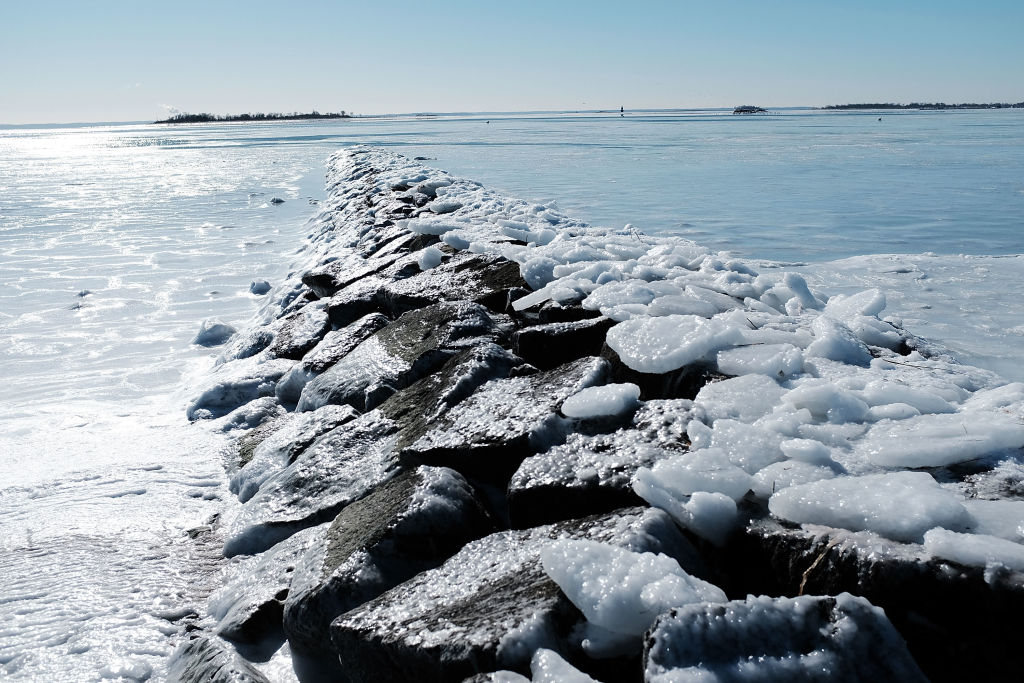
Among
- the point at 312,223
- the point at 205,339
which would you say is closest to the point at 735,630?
the point at 205,339

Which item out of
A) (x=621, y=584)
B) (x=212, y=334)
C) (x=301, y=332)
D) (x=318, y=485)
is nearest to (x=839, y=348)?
(x=621, y=584)

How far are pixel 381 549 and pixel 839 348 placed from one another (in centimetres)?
159

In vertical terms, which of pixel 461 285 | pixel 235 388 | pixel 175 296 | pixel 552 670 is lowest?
pixel 175 296

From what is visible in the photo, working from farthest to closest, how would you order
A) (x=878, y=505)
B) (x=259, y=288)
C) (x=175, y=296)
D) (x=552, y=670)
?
(x=259, y=288), (x=175, y=296), (x=878, y=505), (x=552, y=670)

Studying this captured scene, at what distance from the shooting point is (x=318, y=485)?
276cm

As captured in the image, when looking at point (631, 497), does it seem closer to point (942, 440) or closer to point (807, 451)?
point (807, 451)

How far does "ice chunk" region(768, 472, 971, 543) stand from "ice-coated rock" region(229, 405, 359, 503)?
205 cm

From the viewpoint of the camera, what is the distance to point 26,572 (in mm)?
2699

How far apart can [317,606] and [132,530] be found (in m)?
1.38

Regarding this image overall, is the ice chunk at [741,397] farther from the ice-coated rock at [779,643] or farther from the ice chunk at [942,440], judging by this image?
the ice-coated rock at [779,643]

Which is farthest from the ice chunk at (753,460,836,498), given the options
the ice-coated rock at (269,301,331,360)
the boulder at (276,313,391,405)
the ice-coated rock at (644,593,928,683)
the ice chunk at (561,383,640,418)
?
the ice-coated rock at (269,301,331,360)

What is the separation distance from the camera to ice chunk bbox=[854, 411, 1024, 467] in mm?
1707

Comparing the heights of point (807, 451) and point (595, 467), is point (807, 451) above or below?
above

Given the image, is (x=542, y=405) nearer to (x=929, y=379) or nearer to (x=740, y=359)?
(x=740, y=359)
